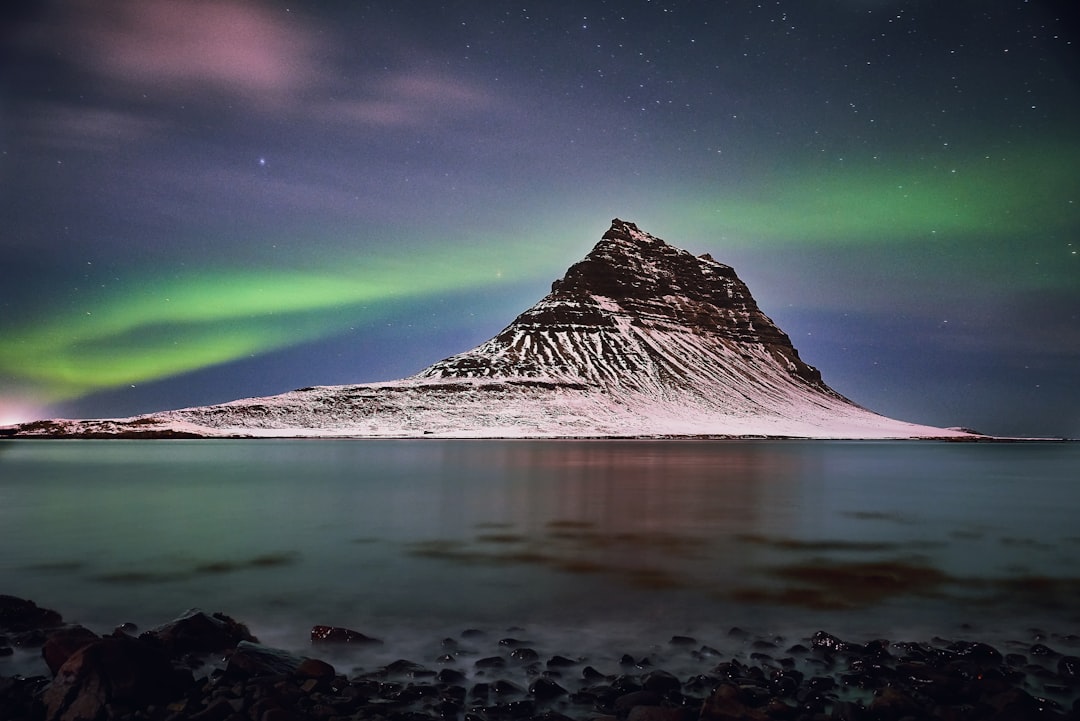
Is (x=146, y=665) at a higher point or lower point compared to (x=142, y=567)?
higher

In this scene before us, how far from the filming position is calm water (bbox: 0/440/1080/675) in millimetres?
12703

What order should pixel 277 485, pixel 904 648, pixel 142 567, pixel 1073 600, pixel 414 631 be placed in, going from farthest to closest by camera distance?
pixel 277 485 → pixel 142 567 → pixel 1073 600 → pixel 414 631 → pixel 904 648

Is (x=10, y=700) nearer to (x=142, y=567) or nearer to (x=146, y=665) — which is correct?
(x=146, y=665)

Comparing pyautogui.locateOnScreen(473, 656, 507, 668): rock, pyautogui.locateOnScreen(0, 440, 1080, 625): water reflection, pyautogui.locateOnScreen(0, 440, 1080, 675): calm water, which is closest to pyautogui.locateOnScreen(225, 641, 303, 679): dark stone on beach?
pyautogui.locateOnScreen(0, 440, 1080, 675): calm water

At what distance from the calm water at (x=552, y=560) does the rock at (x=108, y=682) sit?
259 centimetres

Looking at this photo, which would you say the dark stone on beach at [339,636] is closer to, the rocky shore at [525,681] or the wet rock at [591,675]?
the rocky shore at [525,681]

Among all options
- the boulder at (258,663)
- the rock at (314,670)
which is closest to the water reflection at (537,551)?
the boulder at (258,663)

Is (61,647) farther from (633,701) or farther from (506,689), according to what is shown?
(633,701)

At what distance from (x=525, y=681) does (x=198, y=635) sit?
4930 mm

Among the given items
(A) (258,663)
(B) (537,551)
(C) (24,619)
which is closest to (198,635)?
(A) (258,663)

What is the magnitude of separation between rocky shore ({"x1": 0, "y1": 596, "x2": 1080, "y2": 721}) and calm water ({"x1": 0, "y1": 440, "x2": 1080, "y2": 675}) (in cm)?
106

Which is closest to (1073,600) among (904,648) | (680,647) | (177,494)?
(904,648)

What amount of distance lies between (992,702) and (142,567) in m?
17.3

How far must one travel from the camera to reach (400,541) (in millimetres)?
21656
